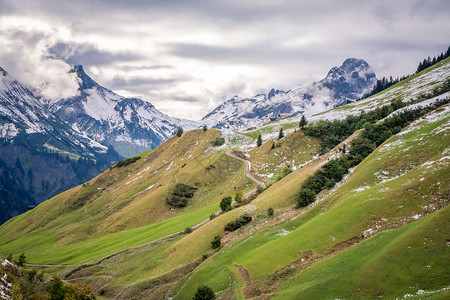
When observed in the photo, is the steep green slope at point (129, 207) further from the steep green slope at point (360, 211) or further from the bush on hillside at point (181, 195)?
the steep green slope at point (360, 211)

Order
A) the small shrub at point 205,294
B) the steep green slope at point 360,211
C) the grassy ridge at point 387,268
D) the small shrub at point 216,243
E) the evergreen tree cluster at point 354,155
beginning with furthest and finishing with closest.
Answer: the evergreen tree cluster at point 354,155
the small shrub at point 216,243
the small shrub at point 205,294
the steep green slope at point 360,211
the grassy ridge at point 387,268

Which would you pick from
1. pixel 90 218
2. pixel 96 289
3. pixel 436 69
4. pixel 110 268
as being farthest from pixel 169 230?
pixel 436 69

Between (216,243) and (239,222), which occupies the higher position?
(239,222)

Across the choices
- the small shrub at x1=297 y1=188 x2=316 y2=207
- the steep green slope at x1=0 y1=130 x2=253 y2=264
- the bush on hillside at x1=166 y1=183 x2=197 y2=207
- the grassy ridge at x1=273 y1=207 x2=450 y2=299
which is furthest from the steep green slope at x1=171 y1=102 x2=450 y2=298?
the bush on hillside at x1=166 y1=183 x2=197 y2=207

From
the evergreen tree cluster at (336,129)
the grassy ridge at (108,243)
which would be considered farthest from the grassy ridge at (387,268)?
the evergreen tree cluster at (336,129)

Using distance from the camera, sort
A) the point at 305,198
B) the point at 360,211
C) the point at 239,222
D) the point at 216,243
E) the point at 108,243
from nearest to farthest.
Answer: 1. the point at 360,211
2. the point at 216,243
3. the point at 305,198
4. the point at 239,222
5. the point at 108,243

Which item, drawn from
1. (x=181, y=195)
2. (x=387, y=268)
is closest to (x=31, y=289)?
(x=387, y=268)

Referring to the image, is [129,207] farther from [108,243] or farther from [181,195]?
[108,243]

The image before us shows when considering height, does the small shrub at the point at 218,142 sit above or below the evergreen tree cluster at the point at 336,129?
above

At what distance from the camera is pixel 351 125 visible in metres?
123

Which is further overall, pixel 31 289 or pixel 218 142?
pixel 218 142

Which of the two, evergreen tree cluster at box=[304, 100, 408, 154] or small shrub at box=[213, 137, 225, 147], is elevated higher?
small shrub at box=[213, 137, 225, 147]


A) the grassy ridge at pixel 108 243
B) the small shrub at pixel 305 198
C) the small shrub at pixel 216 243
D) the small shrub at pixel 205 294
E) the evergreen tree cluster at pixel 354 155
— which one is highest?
the evergreen tree cluster at pixel 354 155

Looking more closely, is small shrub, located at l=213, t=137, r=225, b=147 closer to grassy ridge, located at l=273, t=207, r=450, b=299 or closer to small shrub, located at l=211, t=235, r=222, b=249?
small shrub, located at l=211, t=235, r=222, b=249
